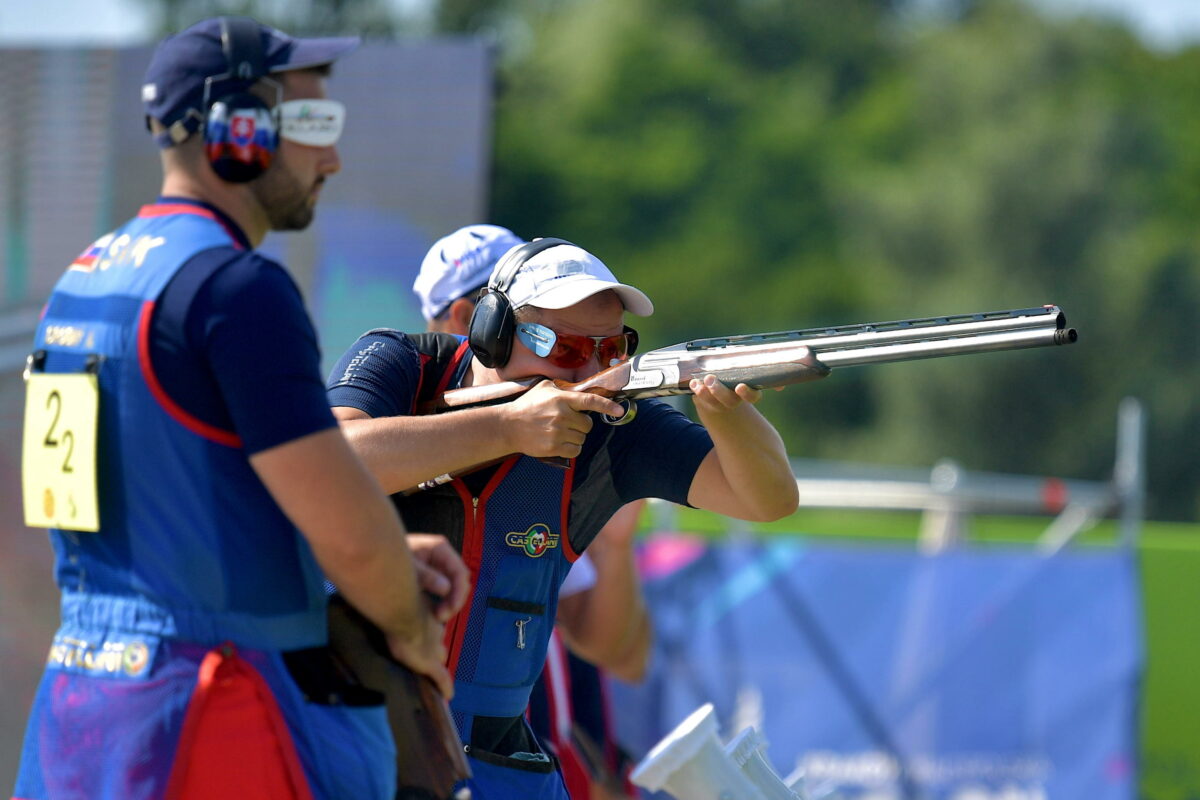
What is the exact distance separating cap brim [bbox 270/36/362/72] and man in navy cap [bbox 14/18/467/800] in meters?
0.10

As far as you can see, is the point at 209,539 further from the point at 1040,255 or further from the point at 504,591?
the point at 1040,255

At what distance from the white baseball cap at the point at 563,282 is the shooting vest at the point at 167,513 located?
83cm

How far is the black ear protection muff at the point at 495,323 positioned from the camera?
2904mm

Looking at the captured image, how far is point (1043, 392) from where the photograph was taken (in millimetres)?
30734

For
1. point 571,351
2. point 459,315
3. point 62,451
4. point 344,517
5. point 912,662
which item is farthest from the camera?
point 912,662

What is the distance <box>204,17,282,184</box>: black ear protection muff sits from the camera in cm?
219

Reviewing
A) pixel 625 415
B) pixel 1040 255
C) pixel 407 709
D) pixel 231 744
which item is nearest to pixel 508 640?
pixel 625 415

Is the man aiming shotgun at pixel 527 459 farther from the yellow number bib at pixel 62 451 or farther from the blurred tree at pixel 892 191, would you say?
the blurred tree at pixel 892 191

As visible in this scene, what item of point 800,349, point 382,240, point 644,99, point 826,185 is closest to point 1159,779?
point 382,240

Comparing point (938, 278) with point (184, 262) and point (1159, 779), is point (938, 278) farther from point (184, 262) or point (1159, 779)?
point (184, 262)

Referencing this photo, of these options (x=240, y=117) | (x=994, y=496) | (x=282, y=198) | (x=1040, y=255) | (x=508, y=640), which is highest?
(x=1040, y=255)

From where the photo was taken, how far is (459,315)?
3652 mm

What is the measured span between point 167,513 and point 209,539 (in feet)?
0.23

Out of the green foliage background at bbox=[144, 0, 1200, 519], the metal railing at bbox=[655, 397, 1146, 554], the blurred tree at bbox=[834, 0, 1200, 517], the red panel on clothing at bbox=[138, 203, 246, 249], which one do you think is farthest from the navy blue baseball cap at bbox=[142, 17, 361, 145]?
the green foliage background at bbox=[144, 0, 1200, 519]
